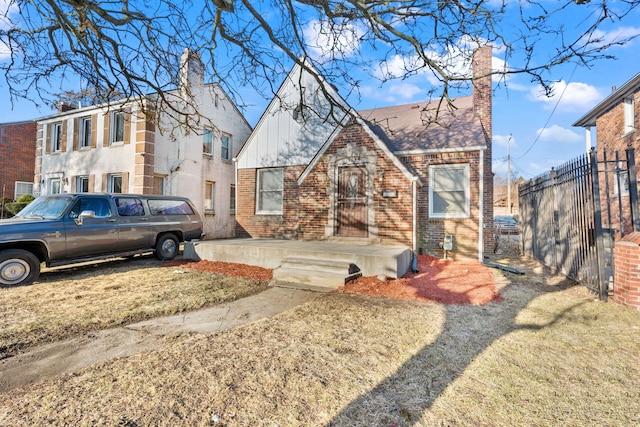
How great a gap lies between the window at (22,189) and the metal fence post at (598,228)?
28014 millimetres

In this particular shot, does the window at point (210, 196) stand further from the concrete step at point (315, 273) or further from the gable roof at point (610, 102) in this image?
the gable roof at point (610, 102)

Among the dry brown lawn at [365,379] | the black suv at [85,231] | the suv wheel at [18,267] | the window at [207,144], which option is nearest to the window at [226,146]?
the window at [207,144]

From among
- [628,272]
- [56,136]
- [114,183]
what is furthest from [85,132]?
[628,272]

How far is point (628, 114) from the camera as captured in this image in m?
13.6

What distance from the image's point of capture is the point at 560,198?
743 cm

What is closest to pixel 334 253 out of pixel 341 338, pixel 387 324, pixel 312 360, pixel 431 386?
pixel 387 324

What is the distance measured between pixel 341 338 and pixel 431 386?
123 centimetres

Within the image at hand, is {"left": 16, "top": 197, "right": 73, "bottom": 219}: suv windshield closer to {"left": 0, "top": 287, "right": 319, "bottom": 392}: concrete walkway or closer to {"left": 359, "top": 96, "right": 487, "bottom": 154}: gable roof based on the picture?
{"left": 0, "top": 287, "right": 319, "bottom": 392}: concrete walkway

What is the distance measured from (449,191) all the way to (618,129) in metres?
10.9

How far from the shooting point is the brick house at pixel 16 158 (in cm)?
1995

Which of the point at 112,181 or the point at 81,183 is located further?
the point at 81,183

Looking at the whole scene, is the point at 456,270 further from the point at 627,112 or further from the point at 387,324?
the point at 627,112

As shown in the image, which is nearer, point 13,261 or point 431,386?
point 431,386

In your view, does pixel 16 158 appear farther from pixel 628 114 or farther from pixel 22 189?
pixel 628 114
